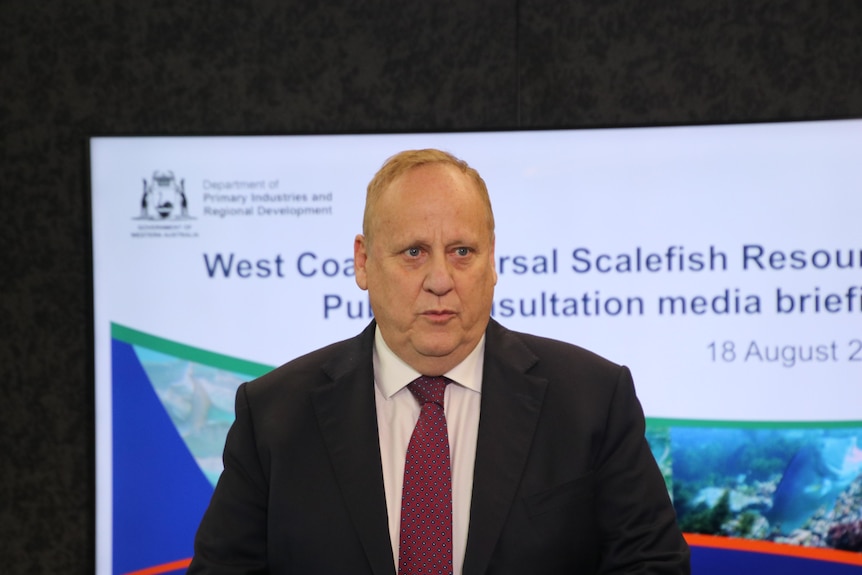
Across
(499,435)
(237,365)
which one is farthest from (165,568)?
(499,435)

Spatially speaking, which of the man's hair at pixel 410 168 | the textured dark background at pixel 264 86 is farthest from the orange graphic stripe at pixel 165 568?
the man's hair at pixel 410 168

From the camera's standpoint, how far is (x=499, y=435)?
67.4 inches

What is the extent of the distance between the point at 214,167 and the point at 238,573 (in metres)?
1.93

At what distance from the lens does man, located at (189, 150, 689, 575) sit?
1657mm

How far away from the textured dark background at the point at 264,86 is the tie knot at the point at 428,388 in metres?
1.74

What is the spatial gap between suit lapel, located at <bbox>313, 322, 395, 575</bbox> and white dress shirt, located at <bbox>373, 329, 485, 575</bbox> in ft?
0.10

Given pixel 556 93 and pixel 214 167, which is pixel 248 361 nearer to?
pixel 214 167

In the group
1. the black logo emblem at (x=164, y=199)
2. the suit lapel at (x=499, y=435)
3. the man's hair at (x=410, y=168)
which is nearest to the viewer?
the suit lapel at (x=499, y=435)

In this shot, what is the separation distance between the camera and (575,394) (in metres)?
1.76

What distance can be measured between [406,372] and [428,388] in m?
0.05

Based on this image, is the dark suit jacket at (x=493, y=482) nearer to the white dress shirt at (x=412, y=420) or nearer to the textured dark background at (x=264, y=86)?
the white dress shirt at (x=412, y=420)

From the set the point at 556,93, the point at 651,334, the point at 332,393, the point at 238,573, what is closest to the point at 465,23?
the point at 556,93

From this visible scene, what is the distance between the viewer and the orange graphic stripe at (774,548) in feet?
10.8

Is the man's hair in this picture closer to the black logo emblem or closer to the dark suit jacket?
the dark suit jacket
